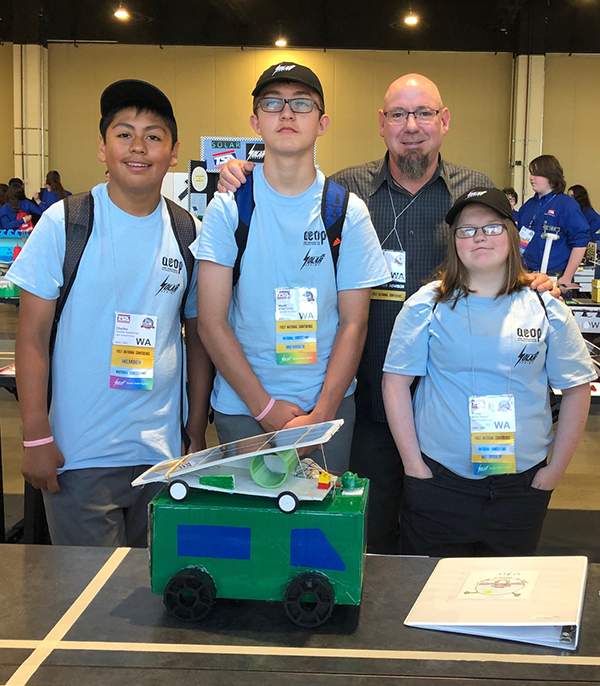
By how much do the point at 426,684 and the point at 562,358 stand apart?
1203 mm

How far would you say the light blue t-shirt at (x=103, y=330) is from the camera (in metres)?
1.84

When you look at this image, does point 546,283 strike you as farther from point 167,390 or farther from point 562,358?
point 167,390

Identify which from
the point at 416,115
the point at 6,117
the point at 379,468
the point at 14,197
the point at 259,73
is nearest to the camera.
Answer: the point at 416,115

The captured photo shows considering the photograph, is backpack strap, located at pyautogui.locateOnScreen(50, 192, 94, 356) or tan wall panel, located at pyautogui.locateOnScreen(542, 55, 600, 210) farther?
tan wall panel, located at pyautogui.locateOnScreen(542, 55, 600, 210)

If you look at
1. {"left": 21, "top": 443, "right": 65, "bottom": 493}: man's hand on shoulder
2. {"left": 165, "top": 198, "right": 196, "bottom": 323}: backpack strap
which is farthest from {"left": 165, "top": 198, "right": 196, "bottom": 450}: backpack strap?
{"left": 21, "top": 443, "right": 65, "bottom": 493}: man's hand on shoulder

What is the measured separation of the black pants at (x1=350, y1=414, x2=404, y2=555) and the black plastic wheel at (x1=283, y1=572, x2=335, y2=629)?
139 cm

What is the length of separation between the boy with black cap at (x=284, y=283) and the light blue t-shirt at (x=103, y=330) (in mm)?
141

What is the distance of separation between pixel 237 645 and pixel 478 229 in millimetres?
1289

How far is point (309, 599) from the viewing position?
116cm

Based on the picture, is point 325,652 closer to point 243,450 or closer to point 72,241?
point 243,450

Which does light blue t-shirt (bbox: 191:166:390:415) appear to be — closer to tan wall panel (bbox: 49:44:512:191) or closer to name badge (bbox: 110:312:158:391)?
name badge (bbox: 110:312:158:391)

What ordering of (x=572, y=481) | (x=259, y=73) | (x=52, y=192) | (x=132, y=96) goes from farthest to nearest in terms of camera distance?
(x=259, y=73) → (x=52, y=192) → (x=572, y=481) → (x=132, y=96)

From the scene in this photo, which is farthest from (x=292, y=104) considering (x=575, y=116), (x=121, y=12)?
(x=575, y=116)

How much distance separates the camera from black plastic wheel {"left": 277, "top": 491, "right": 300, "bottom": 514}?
1161mm
